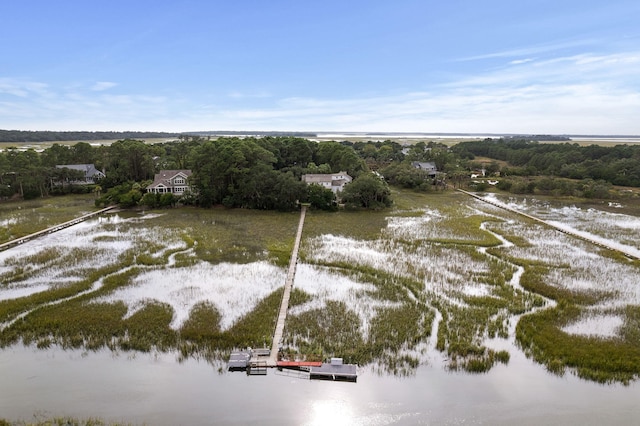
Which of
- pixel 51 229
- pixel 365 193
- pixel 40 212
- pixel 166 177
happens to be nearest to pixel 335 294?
pixel 365 193

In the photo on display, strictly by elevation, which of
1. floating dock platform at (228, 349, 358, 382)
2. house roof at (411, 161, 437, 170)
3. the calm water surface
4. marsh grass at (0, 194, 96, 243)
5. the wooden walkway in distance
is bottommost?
the calm water surface

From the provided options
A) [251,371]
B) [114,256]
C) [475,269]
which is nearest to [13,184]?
[114,256]

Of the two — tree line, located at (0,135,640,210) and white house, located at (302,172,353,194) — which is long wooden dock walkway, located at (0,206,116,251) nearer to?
tree line, located at (0,135,640,210)

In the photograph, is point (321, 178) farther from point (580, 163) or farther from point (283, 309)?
point (580, 163)

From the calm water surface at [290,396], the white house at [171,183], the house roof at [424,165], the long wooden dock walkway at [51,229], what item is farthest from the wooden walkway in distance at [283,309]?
the house roof at [424,165]

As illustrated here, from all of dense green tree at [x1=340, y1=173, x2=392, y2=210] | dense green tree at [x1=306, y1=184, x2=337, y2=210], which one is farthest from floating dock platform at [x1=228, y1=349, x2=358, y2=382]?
dense green tree at [x1=340, y1=173, x2=392, y2=210]

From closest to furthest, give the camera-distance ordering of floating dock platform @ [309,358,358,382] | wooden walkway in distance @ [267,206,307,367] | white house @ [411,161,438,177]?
floating dock platform @ [309,358,358,382]
wooden walkway in distance @ [267,206,307,367]
white house @ [411,161,438,177]

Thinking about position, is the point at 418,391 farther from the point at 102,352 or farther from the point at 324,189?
the point at 324,189
